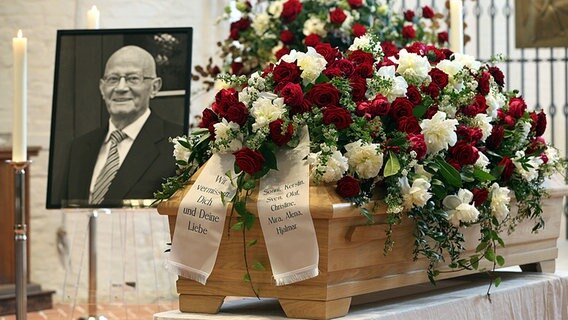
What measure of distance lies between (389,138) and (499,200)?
396mm

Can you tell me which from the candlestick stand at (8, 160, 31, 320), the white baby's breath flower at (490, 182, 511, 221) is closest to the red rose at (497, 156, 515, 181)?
the white baby's breath flower at (490, 182, 511, 221)

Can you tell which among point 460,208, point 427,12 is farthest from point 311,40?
point 460,208

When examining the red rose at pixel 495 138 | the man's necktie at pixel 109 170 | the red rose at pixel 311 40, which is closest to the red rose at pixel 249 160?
the red rose at pixel 495 138

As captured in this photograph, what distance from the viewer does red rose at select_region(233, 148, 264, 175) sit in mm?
2920

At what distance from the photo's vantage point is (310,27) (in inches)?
229

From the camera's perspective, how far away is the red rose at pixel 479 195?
323 centimetres

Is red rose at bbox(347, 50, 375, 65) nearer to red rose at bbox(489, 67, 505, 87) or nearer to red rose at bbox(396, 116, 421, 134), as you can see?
red rose at bbox(396, 116, 421, 134)

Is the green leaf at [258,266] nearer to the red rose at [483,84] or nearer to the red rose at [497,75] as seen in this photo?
the red rose at [483,84]

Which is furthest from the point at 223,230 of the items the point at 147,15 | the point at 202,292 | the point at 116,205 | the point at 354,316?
the point at 147,15

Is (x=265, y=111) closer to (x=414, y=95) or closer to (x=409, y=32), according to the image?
(x=414, y=95)

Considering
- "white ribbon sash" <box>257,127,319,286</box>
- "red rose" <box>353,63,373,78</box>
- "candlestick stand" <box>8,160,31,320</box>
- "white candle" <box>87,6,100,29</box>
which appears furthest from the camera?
"white candle" <box>87,6,100,29</box>

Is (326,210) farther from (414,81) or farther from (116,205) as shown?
(116,205)

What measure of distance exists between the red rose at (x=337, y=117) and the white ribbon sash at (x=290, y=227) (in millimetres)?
92

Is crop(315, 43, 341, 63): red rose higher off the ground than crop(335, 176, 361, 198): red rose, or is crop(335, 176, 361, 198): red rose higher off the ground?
crop(315, 43, 341, 63): red rose
